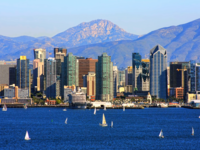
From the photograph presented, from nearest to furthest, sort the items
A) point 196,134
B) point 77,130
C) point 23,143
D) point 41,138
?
point 23,143
point 41,138
point 196,134
point 77,130

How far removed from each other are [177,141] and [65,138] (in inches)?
846

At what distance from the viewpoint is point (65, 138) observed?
314ft

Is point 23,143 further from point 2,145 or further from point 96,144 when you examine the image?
point 96,144

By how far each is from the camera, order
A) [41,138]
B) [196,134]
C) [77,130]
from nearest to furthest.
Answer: [41,138]
[196,134]
[77,130]

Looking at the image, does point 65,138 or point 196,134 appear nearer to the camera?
point 65,138

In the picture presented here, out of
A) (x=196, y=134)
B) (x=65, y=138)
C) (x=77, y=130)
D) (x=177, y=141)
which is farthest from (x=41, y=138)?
(x=196, y=134)

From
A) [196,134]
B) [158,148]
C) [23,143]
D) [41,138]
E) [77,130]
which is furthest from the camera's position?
[77,130]

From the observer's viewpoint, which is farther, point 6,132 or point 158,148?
point 6,132

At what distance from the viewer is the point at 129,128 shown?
118 metres

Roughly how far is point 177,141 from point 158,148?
10223mm

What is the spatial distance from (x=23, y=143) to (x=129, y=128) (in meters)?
36.1

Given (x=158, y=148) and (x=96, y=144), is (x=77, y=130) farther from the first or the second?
(x=158, y=148)

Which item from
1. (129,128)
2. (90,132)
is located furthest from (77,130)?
(129,128)

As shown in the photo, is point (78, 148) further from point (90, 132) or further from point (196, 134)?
point (196, 134)
